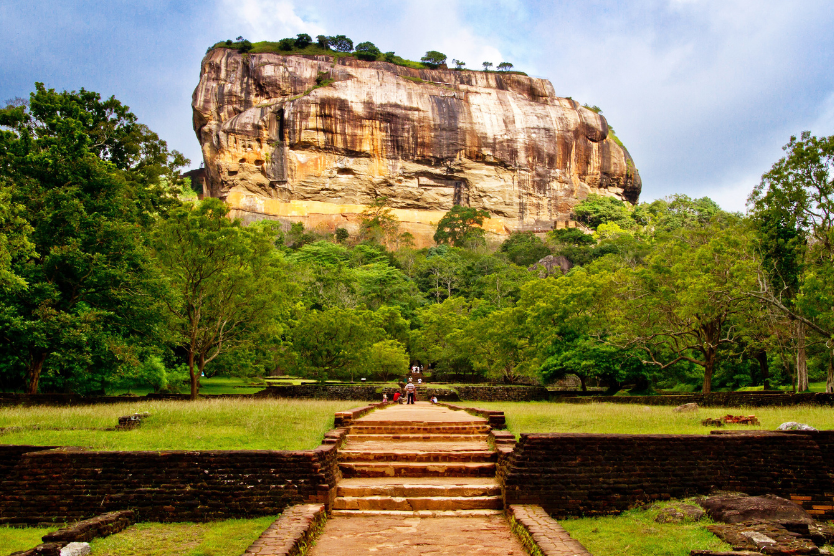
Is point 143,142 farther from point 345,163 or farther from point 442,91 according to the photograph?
point 442,91

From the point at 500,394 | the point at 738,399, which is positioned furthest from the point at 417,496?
the point at 500,394

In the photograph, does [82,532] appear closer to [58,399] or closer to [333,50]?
[58,399]

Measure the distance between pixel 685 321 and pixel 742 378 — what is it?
6.53m

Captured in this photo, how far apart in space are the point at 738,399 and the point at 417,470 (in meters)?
11.7

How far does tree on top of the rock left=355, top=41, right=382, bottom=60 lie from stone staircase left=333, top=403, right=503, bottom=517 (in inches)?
2958

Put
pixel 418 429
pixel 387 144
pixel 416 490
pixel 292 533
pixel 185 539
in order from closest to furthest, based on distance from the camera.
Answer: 1. pixel 292 533
2. pixel 185 539
3. pixel 416 490
4. pixel 418 429
5. pixel 387 144

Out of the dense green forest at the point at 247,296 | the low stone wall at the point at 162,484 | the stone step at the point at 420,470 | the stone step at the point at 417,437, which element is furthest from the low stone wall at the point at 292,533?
the dense green forest at the point at 247,296

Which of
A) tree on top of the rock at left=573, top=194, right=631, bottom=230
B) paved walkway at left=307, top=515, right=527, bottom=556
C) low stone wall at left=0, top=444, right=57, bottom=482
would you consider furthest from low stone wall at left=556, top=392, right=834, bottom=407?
tree on top of the rock at left=573, top=194, right=631, bottom=230

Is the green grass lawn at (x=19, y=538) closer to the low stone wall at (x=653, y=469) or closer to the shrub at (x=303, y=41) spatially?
the low stone wall at (x=653, y=469)

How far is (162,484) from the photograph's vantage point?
7016 mm

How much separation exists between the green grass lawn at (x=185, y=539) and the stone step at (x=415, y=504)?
981mm

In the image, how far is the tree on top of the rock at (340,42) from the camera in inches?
3305

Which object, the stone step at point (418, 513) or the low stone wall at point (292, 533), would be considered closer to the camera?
the low stone wall at point (292, 533)

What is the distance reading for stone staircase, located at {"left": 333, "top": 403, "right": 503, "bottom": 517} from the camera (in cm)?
738
